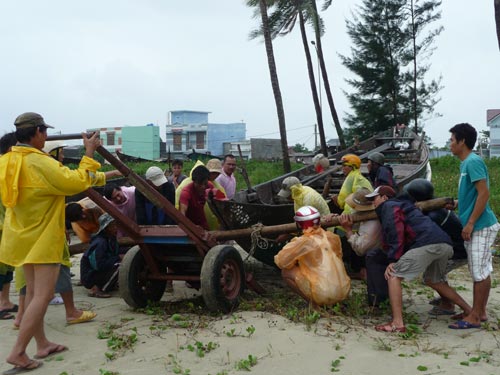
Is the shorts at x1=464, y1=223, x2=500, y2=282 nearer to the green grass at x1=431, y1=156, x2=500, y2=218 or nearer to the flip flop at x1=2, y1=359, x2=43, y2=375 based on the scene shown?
the flip flop at x1=2, y1=359, x2=43, y2=375

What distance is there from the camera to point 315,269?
5391 mm

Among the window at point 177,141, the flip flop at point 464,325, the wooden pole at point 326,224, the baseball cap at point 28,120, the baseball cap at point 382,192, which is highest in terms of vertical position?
the window at point 177,141

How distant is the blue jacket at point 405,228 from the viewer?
4973mm

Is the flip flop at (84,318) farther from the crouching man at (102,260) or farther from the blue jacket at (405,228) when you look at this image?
the blue jacket at (405,228)

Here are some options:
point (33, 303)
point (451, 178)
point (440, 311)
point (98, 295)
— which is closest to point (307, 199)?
point (440, 311)

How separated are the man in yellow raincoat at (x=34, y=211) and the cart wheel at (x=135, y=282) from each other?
150cm

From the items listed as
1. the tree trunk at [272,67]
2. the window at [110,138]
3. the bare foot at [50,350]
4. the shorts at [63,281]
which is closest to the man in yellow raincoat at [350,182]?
the shorts at [63,281]

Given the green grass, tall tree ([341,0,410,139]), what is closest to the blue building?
tall tree ([341,0,410,139])

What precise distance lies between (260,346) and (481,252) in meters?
2.17

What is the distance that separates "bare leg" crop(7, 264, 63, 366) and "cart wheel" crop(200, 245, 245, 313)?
1548 mm

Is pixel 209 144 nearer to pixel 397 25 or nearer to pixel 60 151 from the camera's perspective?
pixel 397 25

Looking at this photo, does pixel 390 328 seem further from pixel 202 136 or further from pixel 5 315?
pixel 202 136

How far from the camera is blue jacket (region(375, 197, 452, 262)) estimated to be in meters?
4.97

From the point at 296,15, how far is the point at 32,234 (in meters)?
20.5
